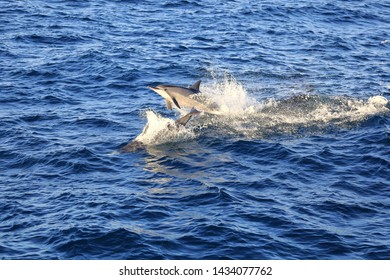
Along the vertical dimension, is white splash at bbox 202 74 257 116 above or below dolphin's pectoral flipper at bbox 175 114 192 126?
above

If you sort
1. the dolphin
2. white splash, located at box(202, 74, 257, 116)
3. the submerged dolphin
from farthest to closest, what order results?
white splash, located at box(202, 74, 257, 116)
the dolphin
the submerged dolphin

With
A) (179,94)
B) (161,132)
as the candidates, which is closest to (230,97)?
(179,94)

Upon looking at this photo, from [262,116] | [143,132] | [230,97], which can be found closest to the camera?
[143,132]

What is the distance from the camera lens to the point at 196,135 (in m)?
32.7

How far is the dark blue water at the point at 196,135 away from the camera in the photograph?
2427cm

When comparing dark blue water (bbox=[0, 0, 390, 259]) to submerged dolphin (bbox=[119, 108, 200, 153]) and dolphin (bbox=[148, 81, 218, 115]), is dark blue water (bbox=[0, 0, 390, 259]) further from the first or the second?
dolphin (bbox=[148, 81, 218, 115])

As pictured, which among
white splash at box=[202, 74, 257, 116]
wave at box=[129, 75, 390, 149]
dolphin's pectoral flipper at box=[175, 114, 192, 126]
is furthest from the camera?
white splash at box=[202, 74, 257, 116]

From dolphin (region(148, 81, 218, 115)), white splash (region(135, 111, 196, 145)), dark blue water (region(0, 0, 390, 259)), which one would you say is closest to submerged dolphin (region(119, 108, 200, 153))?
white splash (region(135, 111, 196, 145))

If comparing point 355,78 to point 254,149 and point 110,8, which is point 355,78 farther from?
point 110,8

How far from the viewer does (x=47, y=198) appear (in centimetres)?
2695

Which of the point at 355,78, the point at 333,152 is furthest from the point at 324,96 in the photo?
the point at 333,152

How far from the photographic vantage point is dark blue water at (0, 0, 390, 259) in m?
24.3

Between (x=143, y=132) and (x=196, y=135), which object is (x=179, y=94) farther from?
(x=143, y=132)

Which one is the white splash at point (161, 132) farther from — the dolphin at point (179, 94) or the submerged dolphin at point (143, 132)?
the dolphin at point (179, 94)
